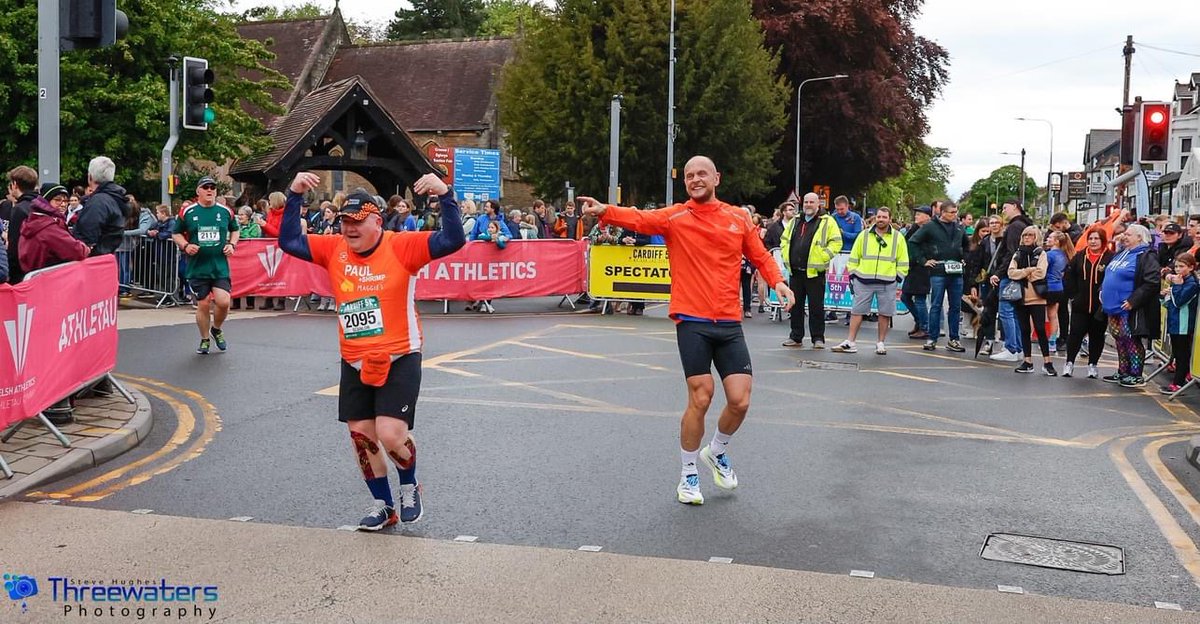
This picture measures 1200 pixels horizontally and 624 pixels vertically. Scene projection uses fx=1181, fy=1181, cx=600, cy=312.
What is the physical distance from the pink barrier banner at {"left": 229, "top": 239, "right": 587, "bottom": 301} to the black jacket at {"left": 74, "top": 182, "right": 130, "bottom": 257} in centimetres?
834

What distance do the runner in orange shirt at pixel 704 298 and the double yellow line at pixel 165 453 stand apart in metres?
3.10

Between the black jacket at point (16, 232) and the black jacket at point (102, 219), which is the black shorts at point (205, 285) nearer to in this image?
the black jacket at point (102, 219)

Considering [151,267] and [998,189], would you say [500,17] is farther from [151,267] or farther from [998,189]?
[998,189]

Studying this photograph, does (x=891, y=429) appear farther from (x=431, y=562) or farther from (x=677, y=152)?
(x=677, y=152)

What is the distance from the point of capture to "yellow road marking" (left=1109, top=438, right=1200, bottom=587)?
559cm

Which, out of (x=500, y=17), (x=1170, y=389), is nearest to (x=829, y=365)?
(x=1170, y=389)

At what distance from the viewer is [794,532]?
5.93 m

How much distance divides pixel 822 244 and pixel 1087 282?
3058 mm

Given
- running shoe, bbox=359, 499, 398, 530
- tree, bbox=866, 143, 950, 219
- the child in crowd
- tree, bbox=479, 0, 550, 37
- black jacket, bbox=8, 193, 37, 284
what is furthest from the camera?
tree, bbox=866, 143, 950, 219

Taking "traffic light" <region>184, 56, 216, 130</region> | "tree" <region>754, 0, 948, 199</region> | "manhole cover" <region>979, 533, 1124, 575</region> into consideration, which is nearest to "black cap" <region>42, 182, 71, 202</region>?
"traffic light" <region>184, 56, 216, 130</region>

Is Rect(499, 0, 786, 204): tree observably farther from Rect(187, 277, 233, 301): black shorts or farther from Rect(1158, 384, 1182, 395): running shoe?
Rect(1158, 384, 1182, 395): running shoe

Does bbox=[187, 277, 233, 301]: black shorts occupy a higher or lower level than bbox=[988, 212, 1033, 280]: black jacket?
lower

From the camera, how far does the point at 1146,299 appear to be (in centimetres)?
1188

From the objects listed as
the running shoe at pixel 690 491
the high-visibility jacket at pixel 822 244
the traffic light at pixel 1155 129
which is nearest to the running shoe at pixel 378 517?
the running shoe at pixel 690 491
